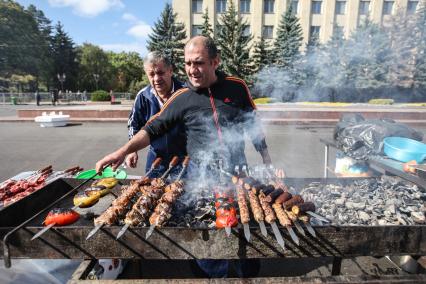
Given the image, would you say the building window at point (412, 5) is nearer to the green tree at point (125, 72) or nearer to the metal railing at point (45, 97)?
the metal railing at point (45, 97)

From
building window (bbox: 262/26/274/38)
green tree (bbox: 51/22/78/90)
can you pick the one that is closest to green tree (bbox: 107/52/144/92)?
green tree (bbox: 51/22/78/90)

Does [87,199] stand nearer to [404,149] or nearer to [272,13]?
[404,149]

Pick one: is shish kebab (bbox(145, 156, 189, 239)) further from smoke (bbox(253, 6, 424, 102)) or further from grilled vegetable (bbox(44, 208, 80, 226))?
smoke (bbox(253, 6, 424, 102))

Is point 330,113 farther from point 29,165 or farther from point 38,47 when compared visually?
point 38,47

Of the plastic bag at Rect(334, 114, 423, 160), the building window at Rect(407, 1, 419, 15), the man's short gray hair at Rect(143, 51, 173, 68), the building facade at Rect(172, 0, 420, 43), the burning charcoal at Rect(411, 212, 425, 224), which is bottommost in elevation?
the burning charcoal at Rect(411, 212, 425, 224)

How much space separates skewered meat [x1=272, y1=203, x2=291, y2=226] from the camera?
6.41ft

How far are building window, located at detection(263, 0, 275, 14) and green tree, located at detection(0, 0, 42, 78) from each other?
38537mm

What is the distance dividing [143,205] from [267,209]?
3.32ft

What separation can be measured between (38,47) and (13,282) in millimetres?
56030

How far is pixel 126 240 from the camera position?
6.08ft

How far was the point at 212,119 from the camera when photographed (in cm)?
297

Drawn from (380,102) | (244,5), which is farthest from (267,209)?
(244,5)

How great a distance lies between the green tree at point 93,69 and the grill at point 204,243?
2209 inches

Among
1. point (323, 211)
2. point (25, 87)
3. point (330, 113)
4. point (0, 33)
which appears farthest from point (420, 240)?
point (25, 87)
